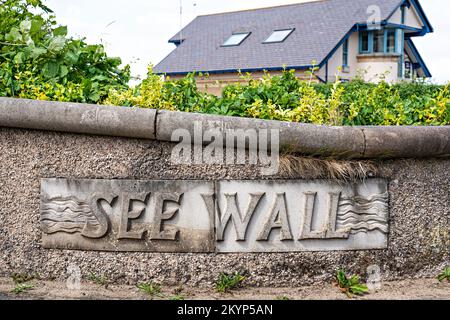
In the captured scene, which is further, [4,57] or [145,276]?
[4,57]

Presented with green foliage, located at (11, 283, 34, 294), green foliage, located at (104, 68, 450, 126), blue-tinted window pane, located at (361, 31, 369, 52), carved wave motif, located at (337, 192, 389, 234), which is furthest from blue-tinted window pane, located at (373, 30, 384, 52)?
green foliage, located at (11, 283, 34, 294)

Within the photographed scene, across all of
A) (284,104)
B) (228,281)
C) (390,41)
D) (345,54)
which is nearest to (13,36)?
(284,104)

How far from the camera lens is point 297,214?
4.58 metres

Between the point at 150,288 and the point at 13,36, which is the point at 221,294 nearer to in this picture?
the point at 150,288

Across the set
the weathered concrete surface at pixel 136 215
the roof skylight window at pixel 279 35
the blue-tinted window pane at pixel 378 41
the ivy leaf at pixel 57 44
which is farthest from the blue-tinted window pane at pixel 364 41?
the weathered concrete surface at pixel 136 215

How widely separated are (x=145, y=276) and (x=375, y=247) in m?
1.71

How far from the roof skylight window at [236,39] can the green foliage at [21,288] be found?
23995 mm

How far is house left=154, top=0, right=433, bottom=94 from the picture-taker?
81.8 feet

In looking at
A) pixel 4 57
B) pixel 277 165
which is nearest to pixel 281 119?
pixel 277 165

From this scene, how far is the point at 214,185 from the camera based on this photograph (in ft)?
14.8

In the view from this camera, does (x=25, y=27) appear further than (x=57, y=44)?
Yes

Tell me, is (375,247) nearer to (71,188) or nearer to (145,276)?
(145,276)

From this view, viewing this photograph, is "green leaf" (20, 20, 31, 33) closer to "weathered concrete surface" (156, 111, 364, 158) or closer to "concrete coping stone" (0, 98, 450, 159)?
"concrete coping stone" (0, 98, 450, 159)

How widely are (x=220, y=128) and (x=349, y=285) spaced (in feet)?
4.83
